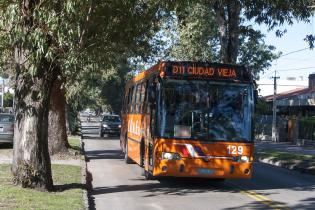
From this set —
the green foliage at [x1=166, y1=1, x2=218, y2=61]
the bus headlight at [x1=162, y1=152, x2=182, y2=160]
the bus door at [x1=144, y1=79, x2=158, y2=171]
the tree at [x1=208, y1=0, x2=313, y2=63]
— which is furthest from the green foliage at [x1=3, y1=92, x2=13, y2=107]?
the bus headlight at [x1=162, y1=152, x2=182, y2=160]

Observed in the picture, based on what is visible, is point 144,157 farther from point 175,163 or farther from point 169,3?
point 169,3

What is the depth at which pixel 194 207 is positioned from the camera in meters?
11.9

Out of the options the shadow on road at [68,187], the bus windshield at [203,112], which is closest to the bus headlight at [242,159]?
the bus windshield at [203,112]

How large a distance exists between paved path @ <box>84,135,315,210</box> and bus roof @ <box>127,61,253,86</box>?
275 cm

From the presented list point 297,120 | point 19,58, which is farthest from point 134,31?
point 297,120

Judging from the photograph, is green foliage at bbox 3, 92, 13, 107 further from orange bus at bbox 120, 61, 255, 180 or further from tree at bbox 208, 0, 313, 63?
orange bus at bbox 120, 61, 255, 180

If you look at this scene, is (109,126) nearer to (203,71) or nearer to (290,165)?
(290,165)


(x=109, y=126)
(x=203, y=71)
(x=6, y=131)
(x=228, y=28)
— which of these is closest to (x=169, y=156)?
(x=203, y=71)

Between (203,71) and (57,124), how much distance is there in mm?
10225

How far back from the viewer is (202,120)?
1418 cm

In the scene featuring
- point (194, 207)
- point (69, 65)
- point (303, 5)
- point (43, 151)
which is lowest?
point (194, 207)

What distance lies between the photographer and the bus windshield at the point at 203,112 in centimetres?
1412

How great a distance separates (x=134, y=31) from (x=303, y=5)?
6.25 metres

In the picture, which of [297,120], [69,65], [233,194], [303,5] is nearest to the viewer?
[69,65]
